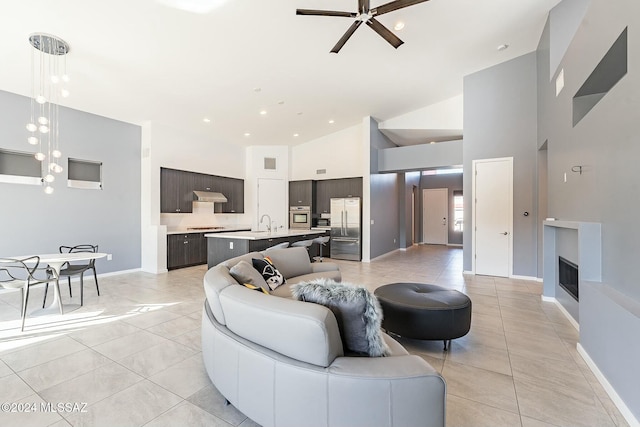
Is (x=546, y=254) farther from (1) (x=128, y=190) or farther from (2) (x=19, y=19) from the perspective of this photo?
(1) (x=128, y=190)

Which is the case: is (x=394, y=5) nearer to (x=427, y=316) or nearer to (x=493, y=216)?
(x=427, y=316)

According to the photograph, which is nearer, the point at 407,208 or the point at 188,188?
the point at 188,188

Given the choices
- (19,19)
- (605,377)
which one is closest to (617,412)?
(605,377)

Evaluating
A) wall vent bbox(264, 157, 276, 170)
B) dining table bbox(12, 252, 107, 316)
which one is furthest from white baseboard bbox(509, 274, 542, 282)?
dining table bbox(12, 252, 107, 316)

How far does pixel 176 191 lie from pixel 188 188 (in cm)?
32

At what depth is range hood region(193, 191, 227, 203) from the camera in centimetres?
689

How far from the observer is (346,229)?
305 inches

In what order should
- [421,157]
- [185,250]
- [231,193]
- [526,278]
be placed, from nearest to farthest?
[526,278] → [185,250] → [421,157] → [231,193]

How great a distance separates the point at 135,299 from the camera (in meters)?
4.19

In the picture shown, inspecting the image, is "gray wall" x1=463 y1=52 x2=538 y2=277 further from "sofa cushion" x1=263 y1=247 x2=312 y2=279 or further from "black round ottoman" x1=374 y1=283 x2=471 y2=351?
"sofa cushion" x1=263 y1=247 x2=312 y2=279

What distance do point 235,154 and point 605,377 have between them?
8.21 meters

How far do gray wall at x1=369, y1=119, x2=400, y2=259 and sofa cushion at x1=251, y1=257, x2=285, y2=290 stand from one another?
187 inches

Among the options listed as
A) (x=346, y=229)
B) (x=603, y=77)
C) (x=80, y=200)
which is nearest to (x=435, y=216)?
(x=346, y=229)

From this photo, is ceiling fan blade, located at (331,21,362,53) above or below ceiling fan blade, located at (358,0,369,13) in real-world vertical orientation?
below
